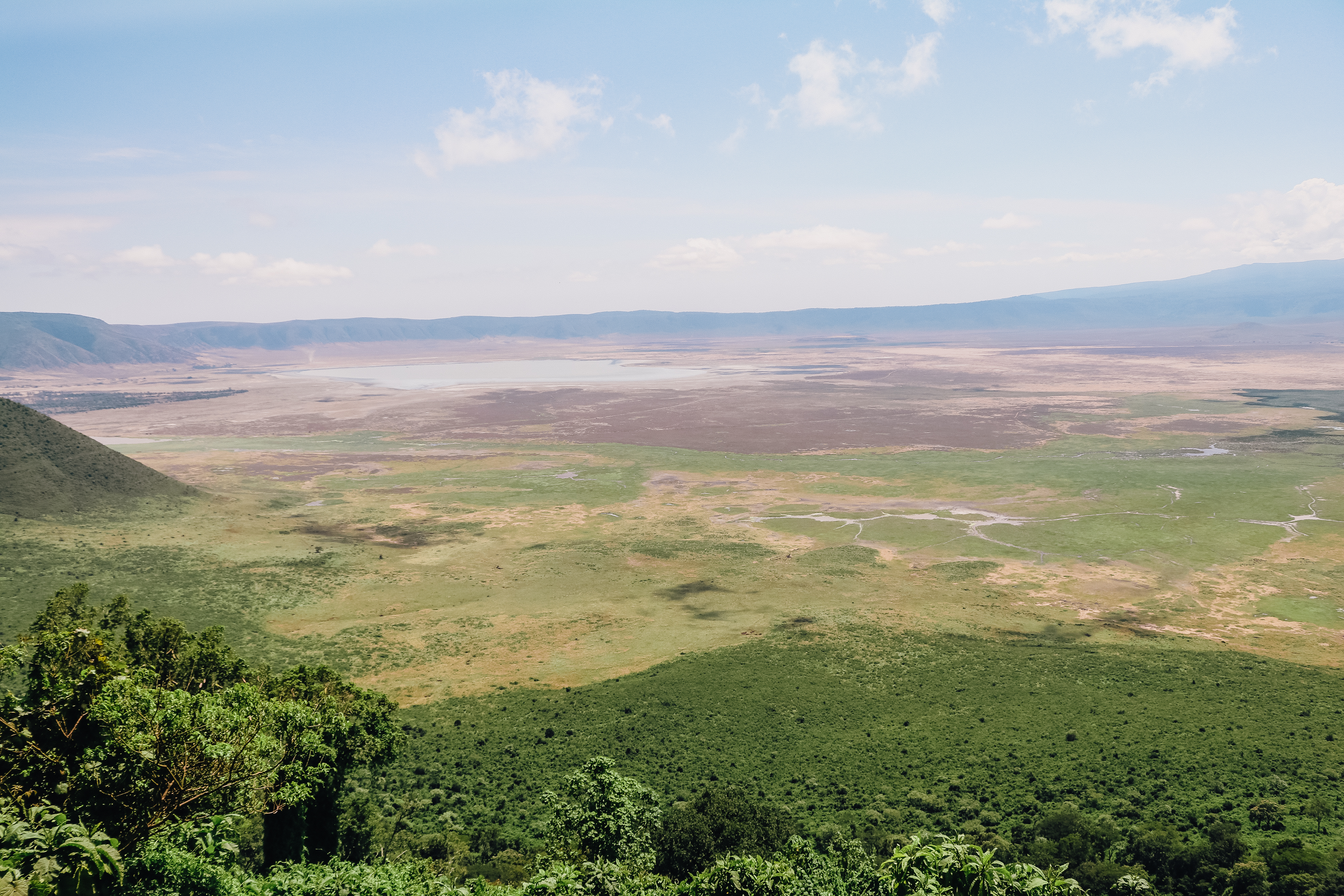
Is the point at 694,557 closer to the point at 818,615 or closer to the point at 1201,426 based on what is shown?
the point at 818,615

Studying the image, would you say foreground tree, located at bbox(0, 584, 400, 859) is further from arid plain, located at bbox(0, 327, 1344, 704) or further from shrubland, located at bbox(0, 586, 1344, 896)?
arid plain, located at bbox(0, 327, 1344, 704)

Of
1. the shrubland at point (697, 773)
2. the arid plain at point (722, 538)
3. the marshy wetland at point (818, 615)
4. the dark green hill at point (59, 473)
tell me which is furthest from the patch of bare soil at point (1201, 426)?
the dark green hill at point (59, 473)

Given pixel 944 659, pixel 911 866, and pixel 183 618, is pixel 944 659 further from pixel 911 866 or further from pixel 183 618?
pixel 183 618

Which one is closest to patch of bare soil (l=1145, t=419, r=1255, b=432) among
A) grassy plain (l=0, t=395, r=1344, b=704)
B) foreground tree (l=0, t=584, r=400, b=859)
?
grassy plain (l=0, t=395, r=1344, b=704)

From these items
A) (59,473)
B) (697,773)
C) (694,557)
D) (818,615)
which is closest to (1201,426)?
(694,557)

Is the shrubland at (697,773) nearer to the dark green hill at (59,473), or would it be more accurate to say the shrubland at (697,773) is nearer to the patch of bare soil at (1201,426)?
the dark green hill at (59,473)

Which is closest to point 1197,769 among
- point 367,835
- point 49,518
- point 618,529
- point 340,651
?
point 367,835
